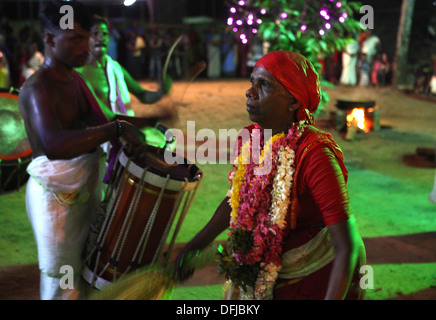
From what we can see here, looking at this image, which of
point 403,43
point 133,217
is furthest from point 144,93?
point 403,43

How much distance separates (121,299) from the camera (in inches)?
86.8

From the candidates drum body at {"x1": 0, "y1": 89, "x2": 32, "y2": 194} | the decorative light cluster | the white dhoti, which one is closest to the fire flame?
the decorative light cluster

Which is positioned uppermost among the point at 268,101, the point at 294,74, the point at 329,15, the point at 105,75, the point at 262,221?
the point at 329,15

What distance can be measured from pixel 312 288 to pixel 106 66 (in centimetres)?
345

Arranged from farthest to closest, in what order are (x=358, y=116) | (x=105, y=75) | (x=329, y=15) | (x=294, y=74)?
1. (x=358, y=116)
2. (x=329, y=15)
3. (x=105, y=75)
4. (x=294, y=74)

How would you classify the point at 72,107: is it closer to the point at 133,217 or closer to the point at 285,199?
the point at 133,217

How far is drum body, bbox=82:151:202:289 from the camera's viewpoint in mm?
2811

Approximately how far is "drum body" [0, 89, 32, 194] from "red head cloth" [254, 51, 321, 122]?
405 centimetres

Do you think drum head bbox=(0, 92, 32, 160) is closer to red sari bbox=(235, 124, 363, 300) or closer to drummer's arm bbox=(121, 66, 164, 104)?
drummer's arm bbox=(121, 66, 164, 104)

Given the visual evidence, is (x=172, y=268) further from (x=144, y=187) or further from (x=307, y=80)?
(x=307, y=80)

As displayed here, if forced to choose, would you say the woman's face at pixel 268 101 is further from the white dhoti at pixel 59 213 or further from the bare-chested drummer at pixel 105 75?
the bare-chested drummer at pixel 105 75

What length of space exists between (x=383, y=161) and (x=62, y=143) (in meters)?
6.38

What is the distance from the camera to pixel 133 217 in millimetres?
2857

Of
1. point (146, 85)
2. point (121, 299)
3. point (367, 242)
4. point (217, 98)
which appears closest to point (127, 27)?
point (146, 85)
